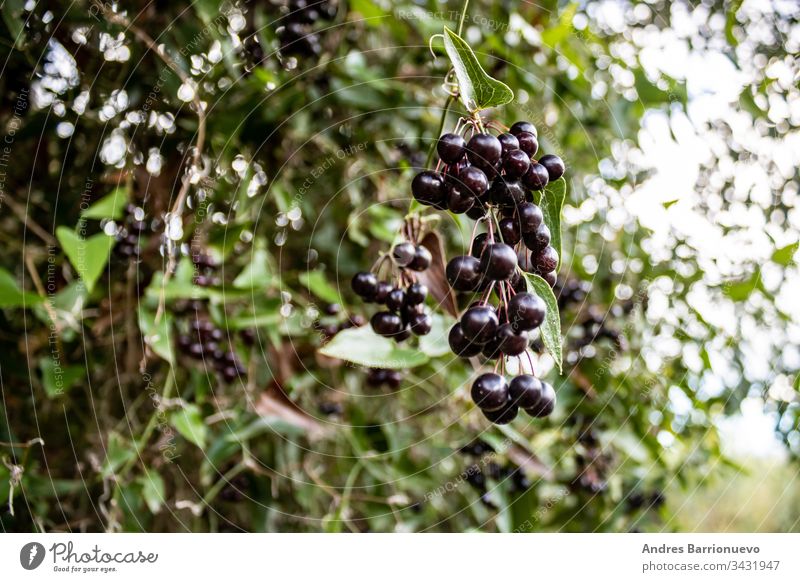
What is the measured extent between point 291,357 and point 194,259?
21cm

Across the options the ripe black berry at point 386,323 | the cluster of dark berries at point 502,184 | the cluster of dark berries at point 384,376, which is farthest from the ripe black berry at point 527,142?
the cluster of dark berries at point 384,376

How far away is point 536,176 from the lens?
0.44 m

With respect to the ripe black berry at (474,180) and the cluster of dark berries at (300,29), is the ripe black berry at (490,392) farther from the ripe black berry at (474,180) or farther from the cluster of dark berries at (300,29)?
the cluster of dark berries at (300,29)

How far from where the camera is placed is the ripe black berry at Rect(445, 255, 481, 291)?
0.46 metres

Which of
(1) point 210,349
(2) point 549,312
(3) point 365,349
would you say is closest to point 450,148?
(2) point 549,312

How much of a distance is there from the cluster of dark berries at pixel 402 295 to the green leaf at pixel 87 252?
1.14ft

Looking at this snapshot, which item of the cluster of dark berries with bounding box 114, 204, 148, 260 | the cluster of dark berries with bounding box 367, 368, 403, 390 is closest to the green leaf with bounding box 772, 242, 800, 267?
the cluster of dark berries with bounding box 367, 368, 403, 390

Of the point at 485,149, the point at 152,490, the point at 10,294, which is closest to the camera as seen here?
the point at 485,149

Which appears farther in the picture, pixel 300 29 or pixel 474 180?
pixel 300 29

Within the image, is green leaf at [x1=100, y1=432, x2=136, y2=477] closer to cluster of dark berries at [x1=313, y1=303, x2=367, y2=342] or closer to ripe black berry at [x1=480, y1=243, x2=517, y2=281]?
cluster of dark berries at [x1=313, y1=303, x2=367, y2=342]

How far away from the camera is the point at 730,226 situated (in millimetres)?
1177

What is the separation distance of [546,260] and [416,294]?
163 millimetres

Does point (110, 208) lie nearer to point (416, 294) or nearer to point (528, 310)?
point (416, 294)
